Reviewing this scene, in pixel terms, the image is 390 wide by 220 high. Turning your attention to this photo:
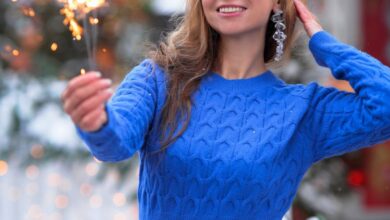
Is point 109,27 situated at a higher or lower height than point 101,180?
higher

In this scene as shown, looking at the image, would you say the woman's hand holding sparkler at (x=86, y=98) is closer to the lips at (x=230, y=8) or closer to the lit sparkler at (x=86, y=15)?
the lit sparkler at (x=86, y=15)

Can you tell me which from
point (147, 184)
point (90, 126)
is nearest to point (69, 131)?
point (147, 184)

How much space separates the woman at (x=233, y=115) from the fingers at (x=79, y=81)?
0.31 m

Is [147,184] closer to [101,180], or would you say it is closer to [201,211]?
[201,211]

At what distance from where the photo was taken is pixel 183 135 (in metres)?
1.90

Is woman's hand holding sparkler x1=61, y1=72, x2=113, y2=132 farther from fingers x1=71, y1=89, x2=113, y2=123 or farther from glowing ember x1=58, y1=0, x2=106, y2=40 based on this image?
glowing ember x1=58, y1=0, x2=106, y2=40

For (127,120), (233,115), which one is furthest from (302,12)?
(127,120)

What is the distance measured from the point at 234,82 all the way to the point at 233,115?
91 millimetres

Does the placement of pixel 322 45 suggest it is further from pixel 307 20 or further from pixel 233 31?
pixel 233 31

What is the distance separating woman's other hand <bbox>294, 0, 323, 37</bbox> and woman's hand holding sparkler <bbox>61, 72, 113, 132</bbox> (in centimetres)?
75

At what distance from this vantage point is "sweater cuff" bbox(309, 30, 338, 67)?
6.71 feet

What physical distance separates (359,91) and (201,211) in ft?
1.43

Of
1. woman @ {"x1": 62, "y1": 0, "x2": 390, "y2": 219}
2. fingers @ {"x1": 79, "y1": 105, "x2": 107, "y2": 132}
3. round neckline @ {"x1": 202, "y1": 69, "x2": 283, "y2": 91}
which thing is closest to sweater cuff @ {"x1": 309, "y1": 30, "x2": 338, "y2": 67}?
woman @ {"x1": 62, "y1": 0, "x2": 390, "y2": 219}

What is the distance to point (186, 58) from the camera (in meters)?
2.00
